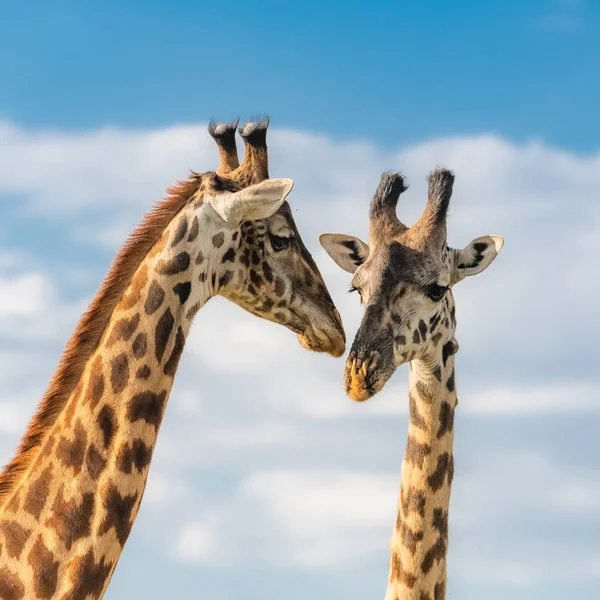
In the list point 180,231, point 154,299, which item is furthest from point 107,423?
point 180,231

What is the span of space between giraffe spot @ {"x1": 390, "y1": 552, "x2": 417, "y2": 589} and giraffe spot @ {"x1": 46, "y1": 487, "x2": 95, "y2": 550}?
298 cm

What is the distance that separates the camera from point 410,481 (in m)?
9.84

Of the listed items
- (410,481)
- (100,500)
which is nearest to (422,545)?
Answer: (410,481)

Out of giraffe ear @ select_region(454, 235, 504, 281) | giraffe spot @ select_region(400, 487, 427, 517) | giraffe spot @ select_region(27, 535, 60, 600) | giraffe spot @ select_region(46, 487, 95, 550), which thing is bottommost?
giraffe spot @ select_region(27, 535, 60, 600)

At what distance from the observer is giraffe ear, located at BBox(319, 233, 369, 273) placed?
11.0 meters

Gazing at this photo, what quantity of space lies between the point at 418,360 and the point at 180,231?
8.49ft

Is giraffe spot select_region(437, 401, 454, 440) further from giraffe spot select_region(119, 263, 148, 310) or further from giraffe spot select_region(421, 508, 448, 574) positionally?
giraffe spot select_region(119, 263, 148, 310)

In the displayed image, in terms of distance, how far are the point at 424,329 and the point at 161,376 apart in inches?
104

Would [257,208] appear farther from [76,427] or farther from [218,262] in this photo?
[76,427]

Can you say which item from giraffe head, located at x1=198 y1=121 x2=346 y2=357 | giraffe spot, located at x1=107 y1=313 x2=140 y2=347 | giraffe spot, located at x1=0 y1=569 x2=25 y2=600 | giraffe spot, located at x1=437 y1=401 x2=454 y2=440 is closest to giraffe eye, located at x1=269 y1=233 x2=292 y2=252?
giraffe head, located at x1=198 y1=121 x2=346 y2=357

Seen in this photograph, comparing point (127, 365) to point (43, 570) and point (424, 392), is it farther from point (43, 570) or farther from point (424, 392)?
point (424, 392)

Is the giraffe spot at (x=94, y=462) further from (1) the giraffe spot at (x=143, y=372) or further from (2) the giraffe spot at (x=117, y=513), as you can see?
(1) the giraffe spot at (x=143, y=372)

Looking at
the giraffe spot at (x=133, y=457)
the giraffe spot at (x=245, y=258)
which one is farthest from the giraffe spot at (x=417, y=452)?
the giraffe spot at (x=133, y=457)

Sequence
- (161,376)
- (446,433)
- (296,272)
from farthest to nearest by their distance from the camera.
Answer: (446,433) < (296,272) < (161,376)
